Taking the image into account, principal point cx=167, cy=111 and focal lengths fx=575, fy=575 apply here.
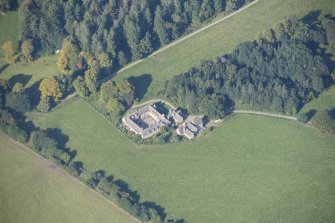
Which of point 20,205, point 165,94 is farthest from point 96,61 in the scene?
point 20,205

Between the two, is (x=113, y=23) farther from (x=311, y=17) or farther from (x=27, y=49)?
(x=311, y=17)

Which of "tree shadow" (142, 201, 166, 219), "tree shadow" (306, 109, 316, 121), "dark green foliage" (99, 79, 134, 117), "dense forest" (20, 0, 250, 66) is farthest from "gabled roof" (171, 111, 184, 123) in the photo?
"tree shadow" (306, 109, 316, 121)

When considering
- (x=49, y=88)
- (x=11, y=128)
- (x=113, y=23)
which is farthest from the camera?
(x=113, y=23)

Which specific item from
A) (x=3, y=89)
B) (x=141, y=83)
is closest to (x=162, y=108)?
(x=141, y=83)

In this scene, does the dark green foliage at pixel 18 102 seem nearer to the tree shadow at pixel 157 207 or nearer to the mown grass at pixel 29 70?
the mown grass at pixel 29 70

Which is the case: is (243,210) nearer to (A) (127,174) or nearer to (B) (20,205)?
(A) (127,174)

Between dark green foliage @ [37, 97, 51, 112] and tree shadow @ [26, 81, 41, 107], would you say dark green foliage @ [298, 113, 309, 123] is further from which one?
tree shadow @ [26, 81, 41, 107]

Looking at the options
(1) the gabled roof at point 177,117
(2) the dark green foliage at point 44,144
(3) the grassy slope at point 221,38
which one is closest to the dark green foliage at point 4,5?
(3) the grassy slope at point 221,38
